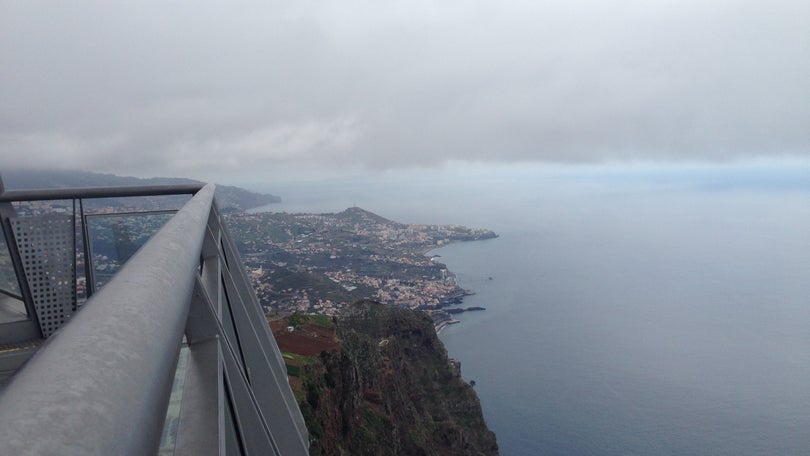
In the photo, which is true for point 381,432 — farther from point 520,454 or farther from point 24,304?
point 520,454

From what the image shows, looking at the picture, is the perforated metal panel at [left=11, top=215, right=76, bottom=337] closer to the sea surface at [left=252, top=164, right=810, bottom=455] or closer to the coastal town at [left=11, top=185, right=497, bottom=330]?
the coastal town at [left=11, top=185, right=497, bottom=330]

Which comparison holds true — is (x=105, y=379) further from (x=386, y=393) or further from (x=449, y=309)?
(x=449, y=309)

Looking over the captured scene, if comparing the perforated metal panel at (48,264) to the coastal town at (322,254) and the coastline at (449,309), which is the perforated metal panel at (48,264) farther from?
the coastline at (449,309)

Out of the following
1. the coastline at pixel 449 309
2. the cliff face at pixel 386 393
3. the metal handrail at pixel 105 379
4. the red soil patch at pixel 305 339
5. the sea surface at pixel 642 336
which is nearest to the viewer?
the metal handrail at pixel 105 379

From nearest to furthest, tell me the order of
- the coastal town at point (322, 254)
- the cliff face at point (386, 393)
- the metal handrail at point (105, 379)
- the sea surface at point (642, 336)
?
1. the metal handrail at point (105, 379)
2. the coastal town at point (322, 254)
3. the cliff face at point (386, 393)
4. the sea surface at point (642, 336)

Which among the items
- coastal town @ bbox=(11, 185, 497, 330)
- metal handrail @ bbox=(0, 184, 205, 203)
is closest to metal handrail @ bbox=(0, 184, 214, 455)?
coastal town @ bbox=(11, 185, 497, 330)

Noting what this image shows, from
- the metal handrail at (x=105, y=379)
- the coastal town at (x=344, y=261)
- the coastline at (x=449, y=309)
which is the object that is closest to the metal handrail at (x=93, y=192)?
the metal handrail at (x=105, y=379)
